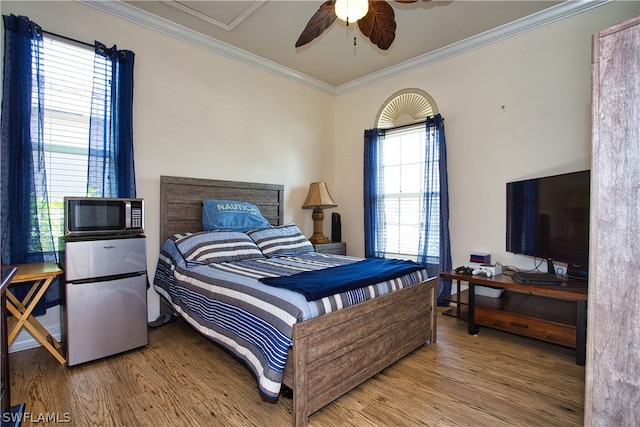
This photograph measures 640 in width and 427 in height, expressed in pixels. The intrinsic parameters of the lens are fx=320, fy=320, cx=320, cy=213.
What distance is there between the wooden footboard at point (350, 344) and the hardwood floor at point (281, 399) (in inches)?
4.2

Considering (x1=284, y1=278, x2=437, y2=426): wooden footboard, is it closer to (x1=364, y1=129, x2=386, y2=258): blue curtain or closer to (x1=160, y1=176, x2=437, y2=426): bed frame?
(x1=160, y1=176, x2=437, y2=426): bed frame

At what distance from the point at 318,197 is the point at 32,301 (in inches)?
112

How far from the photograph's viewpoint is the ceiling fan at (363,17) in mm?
1726

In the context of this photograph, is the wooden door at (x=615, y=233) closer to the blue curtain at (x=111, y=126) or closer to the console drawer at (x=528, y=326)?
the console drawer at (x=528, y=326)

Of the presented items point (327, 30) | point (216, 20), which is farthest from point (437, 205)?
point (216, 20)

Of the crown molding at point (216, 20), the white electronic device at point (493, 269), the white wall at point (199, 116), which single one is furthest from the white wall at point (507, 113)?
the crown molding at point (216, 20)

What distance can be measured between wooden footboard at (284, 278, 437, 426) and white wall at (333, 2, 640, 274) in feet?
4.44

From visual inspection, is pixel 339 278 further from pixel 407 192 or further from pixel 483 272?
pixel 407 192

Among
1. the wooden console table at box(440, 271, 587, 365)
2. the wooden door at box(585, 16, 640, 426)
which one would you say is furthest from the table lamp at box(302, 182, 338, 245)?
the wooden door at box(585, 16, 640, 426)

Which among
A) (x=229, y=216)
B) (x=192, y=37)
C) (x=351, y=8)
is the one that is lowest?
(x=229, y=216)

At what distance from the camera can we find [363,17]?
1912mm

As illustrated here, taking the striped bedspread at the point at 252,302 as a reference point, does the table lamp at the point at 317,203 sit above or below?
above

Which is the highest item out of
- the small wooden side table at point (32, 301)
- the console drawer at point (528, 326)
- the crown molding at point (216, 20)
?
the crown molding at point (216, 20)

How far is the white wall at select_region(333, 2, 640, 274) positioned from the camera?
2785 mm
